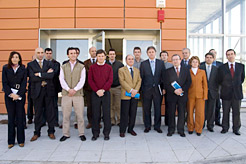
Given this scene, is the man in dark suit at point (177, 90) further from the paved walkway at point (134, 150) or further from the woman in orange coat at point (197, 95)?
the paved walkway at point (134, 150)

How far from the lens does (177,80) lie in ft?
12.9

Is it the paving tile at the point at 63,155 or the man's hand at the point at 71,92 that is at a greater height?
the man's hand at the point at 71,92

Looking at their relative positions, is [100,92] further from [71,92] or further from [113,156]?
[113,156]

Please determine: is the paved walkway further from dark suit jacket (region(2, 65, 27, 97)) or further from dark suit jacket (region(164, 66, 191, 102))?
dark suit jacket (region(2, 65, 27, 97))

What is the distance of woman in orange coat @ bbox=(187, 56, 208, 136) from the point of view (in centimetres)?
399

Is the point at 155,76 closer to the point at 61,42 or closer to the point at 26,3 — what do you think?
the point at 61,42

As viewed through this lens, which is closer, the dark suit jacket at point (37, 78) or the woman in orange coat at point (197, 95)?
the dark suit jacket at point (37, 78)

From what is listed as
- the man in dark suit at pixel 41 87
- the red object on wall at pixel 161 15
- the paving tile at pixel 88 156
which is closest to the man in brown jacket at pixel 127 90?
the paving tile at pixel 88 156

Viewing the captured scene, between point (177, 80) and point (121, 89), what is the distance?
1156 mm

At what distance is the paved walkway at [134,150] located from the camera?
115 inches

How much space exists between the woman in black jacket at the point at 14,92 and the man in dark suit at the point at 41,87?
25 cm

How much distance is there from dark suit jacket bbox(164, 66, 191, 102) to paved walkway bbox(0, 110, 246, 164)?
80 centimetres

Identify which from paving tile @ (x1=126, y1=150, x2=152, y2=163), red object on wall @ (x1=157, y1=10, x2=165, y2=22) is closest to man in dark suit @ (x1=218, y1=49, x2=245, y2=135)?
paving tile @ (x1=126, y1=150, x2=152, y2=163)

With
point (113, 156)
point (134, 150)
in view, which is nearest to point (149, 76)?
point (134, 150)
